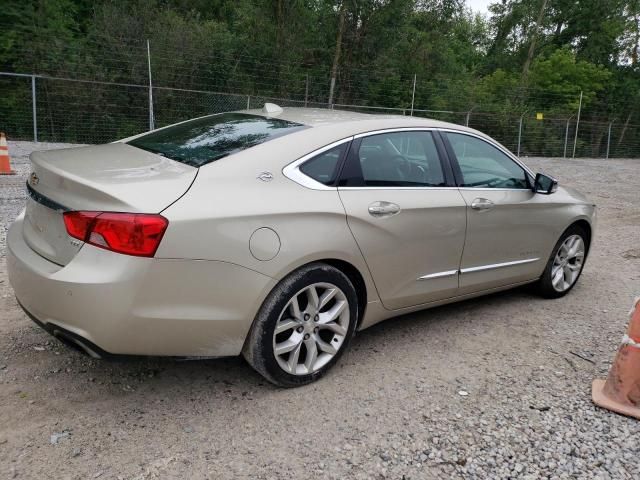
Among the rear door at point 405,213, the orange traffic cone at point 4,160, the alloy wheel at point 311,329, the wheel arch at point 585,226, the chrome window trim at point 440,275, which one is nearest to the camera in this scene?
the alloy wheel at point 311,329

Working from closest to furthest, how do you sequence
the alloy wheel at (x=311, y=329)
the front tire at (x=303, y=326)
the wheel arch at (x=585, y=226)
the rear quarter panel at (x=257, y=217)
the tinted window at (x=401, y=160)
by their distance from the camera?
1. the rear quarter panel at (x=257, y=217)
2. the front tire at (x=303, y=326)
3. the alloy wheel at (x=311, y=329)
4. the tinted window at (x=401, y=160)
5. the wheel arch at (x=585, y=226)

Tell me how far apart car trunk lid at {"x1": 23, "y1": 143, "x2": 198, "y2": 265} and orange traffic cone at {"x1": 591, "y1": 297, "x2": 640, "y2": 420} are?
2520mm

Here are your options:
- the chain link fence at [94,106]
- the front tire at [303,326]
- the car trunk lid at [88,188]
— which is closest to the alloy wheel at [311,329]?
the front tire at [303,326]

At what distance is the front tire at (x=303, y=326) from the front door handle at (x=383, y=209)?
42 cm

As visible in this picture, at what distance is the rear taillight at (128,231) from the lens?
2.53 m

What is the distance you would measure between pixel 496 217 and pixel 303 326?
1849mm

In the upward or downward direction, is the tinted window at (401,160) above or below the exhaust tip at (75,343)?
above

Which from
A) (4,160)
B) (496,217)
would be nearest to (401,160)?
(496,217)

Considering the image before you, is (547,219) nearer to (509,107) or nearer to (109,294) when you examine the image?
(109,294)

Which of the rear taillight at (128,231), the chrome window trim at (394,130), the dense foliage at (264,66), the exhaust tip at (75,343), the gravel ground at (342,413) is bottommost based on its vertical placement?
the gravel ground at (342,413)

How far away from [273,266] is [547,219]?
2.77 m

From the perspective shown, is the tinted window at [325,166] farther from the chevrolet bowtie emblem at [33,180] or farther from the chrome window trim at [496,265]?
the chevrolet bowtie emblem at [33,180]

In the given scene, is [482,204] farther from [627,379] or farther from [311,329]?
[311,329]

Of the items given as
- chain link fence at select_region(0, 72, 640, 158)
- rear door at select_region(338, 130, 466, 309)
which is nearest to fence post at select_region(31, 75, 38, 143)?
chain link fence at select_region(0, 72, 640, 158)
